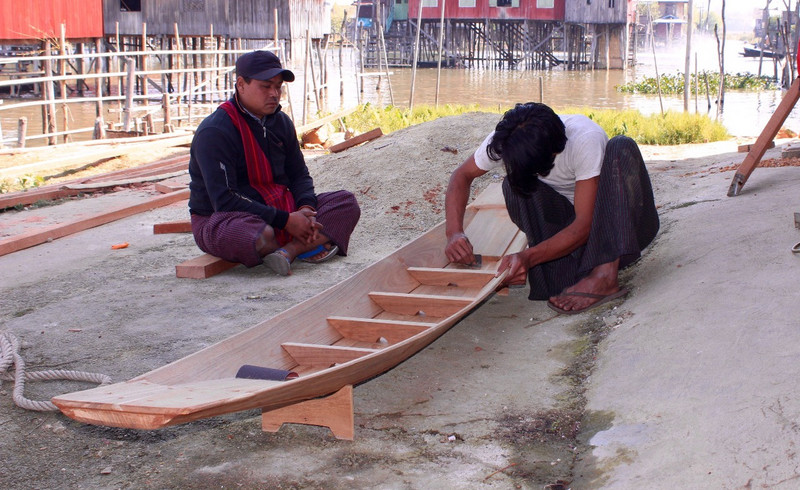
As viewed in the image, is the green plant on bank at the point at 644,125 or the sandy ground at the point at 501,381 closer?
the sandy ground at the point at 501,381

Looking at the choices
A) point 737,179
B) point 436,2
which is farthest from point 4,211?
point 436,2

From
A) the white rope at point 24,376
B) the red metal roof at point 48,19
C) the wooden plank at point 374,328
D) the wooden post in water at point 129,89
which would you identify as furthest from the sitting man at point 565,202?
the red metal roof at point 48,19

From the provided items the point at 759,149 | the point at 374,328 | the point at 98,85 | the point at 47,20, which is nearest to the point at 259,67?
the point at 374,328

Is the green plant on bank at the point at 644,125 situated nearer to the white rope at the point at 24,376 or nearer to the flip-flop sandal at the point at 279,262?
the flip-flop sandal at the point at 279,262

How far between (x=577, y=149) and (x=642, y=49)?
59.4 m

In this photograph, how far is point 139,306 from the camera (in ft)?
13.8

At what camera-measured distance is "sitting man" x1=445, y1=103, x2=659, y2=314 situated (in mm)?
3373

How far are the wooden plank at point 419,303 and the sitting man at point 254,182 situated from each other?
1117mm

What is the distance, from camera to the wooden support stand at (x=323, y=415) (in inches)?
106

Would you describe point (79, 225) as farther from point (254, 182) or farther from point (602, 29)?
point (602, 29)

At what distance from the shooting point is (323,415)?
8.96 feet

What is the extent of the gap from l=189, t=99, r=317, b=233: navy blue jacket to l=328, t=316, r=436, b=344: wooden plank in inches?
55.8

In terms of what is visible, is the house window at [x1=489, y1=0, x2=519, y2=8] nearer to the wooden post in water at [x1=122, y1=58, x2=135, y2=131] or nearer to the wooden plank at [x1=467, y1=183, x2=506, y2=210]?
the wooden post in water at [x1=122, y1=58, x2=135, y2=131]

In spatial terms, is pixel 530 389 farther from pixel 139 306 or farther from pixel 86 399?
pixel 139 306
